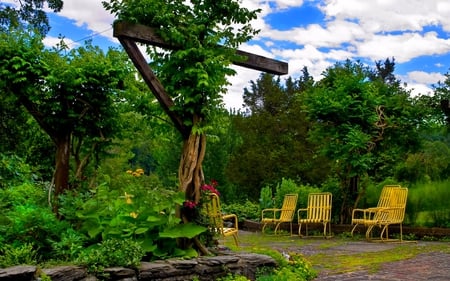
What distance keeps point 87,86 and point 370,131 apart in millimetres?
6530

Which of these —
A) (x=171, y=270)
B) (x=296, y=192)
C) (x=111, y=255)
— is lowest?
(x=171, y=270)

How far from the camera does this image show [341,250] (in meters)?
8.00

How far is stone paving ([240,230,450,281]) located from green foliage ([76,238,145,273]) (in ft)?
6.44

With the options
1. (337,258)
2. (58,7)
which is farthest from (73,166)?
(58,7)

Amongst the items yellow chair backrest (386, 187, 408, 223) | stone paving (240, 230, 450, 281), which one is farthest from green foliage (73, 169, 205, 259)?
yellow chair backrest (386, 187, 408, 223)

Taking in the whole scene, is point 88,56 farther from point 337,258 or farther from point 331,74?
point 331,74

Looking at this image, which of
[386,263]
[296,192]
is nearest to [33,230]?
[386,263]

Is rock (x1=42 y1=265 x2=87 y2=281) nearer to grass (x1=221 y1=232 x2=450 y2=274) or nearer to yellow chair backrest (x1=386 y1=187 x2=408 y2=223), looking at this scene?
grass (x1=221 y1=232 x2=450 y2=274)

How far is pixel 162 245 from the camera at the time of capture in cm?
486

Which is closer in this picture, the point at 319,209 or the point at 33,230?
the point at 33,230

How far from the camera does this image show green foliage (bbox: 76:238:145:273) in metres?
4.14

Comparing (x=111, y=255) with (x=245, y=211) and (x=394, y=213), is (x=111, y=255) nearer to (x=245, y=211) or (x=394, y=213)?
(x=394, y=213)

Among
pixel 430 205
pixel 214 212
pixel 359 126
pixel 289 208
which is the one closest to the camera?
pixel 214 212

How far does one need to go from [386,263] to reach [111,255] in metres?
3.61
